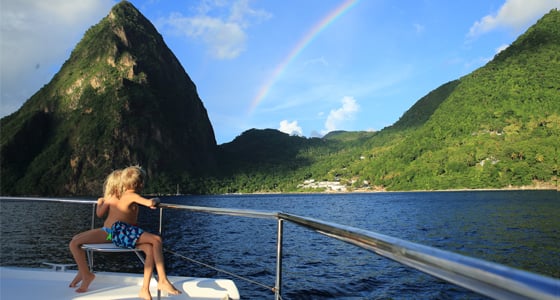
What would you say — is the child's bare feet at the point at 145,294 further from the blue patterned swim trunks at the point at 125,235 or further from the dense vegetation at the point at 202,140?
the dense vegetation at the point at 202,140

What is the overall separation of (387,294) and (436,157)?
14438cm

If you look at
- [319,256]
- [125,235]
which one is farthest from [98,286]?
[319,256]

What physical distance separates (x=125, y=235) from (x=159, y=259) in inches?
21.2

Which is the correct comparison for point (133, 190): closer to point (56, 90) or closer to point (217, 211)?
point (217, 211)

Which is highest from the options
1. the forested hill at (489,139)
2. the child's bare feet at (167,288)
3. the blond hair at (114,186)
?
the forested hill at (489,139)

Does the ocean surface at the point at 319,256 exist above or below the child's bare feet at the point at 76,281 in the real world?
below

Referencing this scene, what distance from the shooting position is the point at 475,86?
173000 millimetres

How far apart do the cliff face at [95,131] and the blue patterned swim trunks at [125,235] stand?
15091 centimetres

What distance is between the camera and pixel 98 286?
4.62 meters

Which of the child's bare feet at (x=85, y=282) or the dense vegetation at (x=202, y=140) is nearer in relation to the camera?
the child's bare feet at (x=85, y=282)

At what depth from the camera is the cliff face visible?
484 feet

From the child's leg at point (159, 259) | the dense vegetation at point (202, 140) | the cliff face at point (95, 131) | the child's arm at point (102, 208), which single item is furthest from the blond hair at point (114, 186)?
the cliff face at point (95, 131)

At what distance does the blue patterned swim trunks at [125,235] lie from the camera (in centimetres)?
432

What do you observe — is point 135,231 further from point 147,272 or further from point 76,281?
point 76,281
